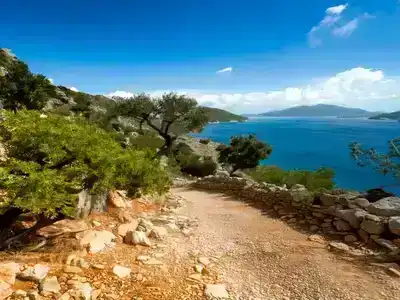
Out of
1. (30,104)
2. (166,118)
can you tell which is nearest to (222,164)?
(166,118)

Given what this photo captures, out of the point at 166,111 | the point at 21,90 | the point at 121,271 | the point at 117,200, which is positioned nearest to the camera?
the point at 121,271

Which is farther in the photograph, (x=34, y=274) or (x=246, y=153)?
(x=246, y=153)

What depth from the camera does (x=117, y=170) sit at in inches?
244

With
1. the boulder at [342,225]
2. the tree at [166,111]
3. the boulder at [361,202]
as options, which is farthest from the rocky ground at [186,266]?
the tree at [166,111]

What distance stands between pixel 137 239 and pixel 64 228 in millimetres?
1791

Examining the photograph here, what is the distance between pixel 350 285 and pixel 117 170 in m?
5.09

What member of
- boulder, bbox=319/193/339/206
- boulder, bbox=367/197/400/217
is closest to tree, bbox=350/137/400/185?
boulder, bbox=367/197/400/217

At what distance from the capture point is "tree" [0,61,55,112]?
30.6 meters

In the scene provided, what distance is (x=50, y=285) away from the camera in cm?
405

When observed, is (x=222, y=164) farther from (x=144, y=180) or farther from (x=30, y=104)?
(x=144, y=180)

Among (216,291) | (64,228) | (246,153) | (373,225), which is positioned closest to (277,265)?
(216,291)

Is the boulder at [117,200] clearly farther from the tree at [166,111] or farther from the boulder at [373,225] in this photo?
the tree at [166,111]

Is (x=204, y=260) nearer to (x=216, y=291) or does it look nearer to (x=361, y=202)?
(x=216, y=291)

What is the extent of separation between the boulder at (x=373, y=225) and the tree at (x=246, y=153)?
2624 centimetres
